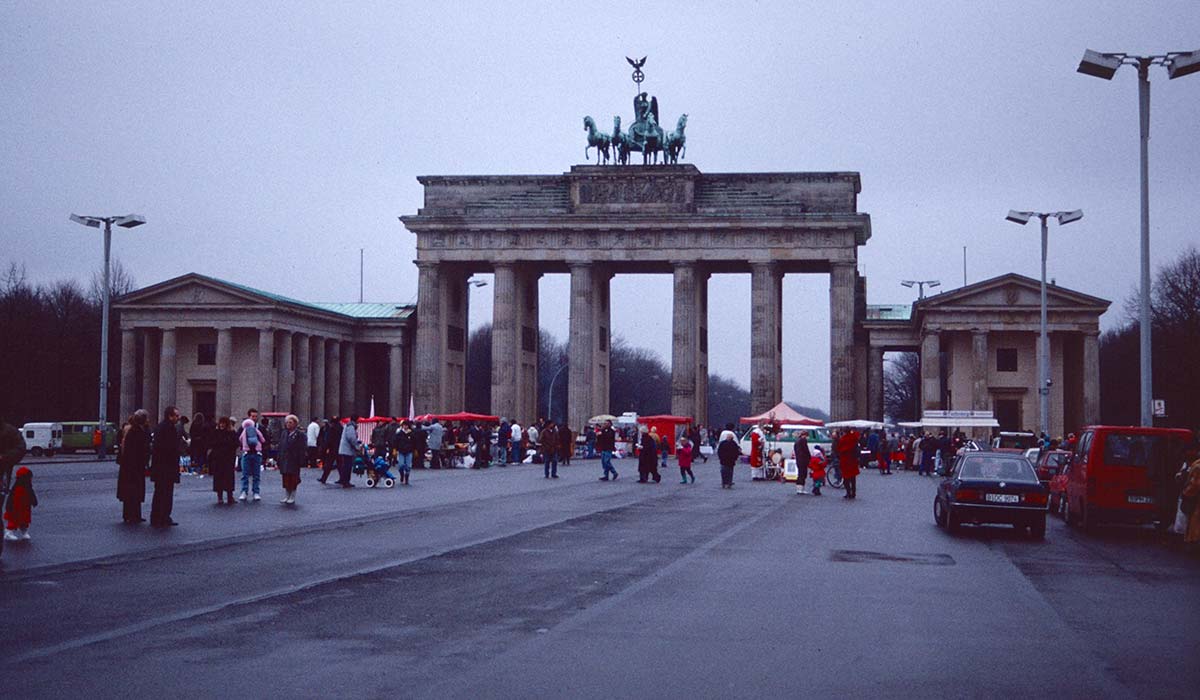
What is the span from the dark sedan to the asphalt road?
20.6 inches

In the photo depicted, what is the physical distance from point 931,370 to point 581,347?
777 inches

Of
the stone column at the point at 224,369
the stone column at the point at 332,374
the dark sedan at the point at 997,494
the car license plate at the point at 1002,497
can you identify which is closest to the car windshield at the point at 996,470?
the dark sedan at the point at 997,494

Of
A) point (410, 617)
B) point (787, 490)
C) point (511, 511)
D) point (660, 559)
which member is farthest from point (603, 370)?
point (410, 617)

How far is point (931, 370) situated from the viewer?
283 feet

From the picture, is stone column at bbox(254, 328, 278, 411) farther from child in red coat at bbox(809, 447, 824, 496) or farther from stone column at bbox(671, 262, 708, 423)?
child in red coat at bbox(809, 447, 824, 496)

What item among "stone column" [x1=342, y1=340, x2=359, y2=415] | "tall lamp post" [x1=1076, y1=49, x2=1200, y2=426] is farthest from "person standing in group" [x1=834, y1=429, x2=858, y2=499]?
A: "stone column" [x1=342, y1=340, x2=359, y2=415]

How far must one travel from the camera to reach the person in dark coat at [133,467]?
23.1m

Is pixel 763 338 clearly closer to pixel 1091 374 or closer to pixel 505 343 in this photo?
pixel 505 343

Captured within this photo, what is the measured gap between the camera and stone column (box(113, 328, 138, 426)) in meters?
87.2

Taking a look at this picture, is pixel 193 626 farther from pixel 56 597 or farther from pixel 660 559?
pixel 660 559

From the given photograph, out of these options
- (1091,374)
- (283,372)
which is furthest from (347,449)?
(1091,374)

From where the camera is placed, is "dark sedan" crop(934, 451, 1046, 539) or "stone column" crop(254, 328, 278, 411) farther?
"stone column" crop(254, 328, 278, 411)

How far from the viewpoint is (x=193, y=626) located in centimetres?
1163

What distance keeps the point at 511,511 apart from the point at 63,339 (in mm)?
70328
